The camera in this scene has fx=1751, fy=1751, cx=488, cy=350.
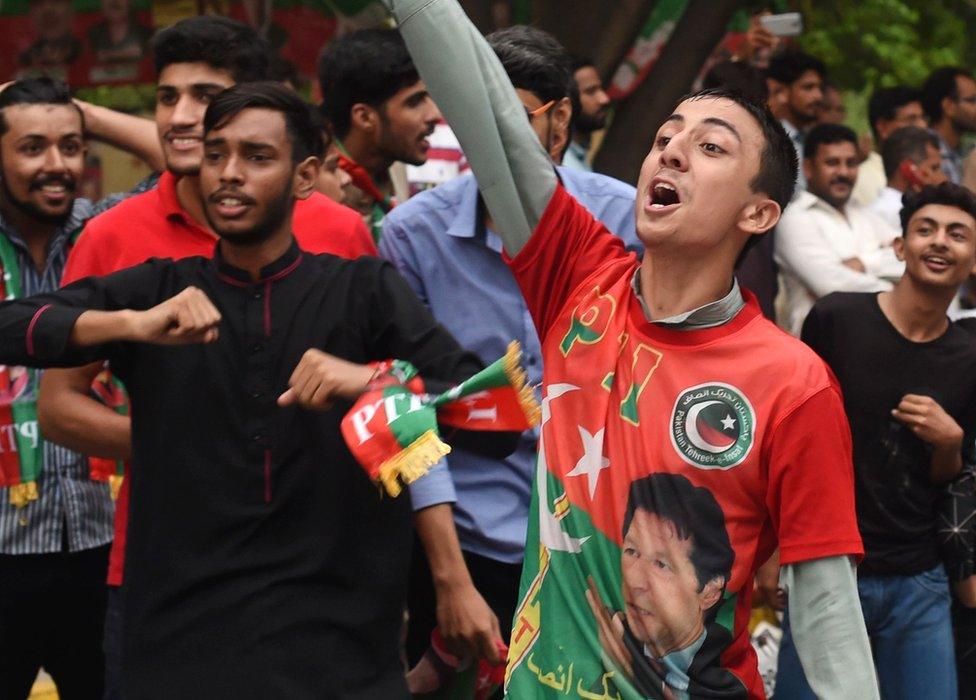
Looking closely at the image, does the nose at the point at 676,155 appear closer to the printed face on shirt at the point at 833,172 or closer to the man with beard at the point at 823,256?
the man with beard at the point at 823,256

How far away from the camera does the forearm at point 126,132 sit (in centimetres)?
607

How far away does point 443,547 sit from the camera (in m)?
4.32

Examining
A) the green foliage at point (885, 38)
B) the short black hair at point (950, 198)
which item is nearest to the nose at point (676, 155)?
the short black hair at point (950, 198)

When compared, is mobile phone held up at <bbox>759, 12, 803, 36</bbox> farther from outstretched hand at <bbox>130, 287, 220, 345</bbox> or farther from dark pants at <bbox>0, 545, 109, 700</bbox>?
outstretched hand at <bbox>130, 287, 220, 345</bbox>

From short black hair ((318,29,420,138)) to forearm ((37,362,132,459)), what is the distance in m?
1.76

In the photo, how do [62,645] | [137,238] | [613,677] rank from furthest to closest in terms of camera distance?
[62,645] < [137,238] < [613,677]

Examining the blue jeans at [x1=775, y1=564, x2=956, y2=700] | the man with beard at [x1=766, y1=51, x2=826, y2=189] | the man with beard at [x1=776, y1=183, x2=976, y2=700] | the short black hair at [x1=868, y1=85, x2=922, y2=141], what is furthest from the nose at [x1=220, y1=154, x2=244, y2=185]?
the short black hair at [x1=868, y1=85, x2=922, y2=141]

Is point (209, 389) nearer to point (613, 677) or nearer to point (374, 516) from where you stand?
point (374, 516)

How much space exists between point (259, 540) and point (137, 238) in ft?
3.61

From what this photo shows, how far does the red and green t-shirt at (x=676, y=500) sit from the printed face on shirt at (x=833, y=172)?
16.8ft

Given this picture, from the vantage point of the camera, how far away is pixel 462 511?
16.2ft

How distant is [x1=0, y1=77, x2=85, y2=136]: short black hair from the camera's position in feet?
Result: 18.1

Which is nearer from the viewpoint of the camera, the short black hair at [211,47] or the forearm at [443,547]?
the forearm at [443,547]

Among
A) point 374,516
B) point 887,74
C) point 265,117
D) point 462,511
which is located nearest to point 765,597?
point 462,511
